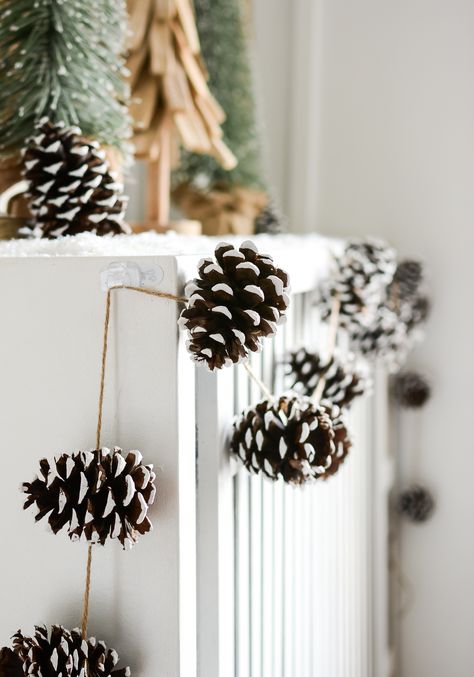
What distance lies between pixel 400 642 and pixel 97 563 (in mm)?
965

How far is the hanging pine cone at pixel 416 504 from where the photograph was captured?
4.01 ft

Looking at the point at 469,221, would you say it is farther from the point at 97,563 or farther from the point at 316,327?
the point at 97,563

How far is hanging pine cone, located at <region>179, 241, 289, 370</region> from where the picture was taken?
1.52 ft

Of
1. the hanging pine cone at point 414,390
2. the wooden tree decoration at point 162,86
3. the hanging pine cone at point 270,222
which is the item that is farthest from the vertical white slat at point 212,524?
the hanging pine cone at point 414,390

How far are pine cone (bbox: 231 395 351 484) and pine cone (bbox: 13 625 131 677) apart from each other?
0.58 ft

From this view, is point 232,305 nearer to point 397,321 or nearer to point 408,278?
point 397,321

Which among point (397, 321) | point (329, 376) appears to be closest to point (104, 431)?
point (329, 376)

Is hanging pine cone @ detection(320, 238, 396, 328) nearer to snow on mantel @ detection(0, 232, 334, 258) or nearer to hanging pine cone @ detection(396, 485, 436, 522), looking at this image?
snow on mantel @ detection(0, 232, 334, 258)

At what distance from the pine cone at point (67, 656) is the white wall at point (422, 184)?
0.86 m

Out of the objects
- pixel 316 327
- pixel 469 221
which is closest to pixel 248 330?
pixel 316 327

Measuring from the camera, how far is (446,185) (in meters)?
1.16

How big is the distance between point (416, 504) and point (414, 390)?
0.21 m

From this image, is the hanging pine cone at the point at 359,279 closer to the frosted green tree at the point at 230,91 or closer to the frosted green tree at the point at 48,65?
the frosted green tree at the point at 48,65

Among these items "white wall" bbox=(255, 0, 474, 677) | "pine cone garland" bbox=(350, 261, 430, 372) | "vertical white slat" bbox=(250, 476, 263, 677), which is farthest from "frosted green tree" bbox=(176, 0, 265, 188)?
"vertical white slat" bbox=(250, 476, 263, 677)
